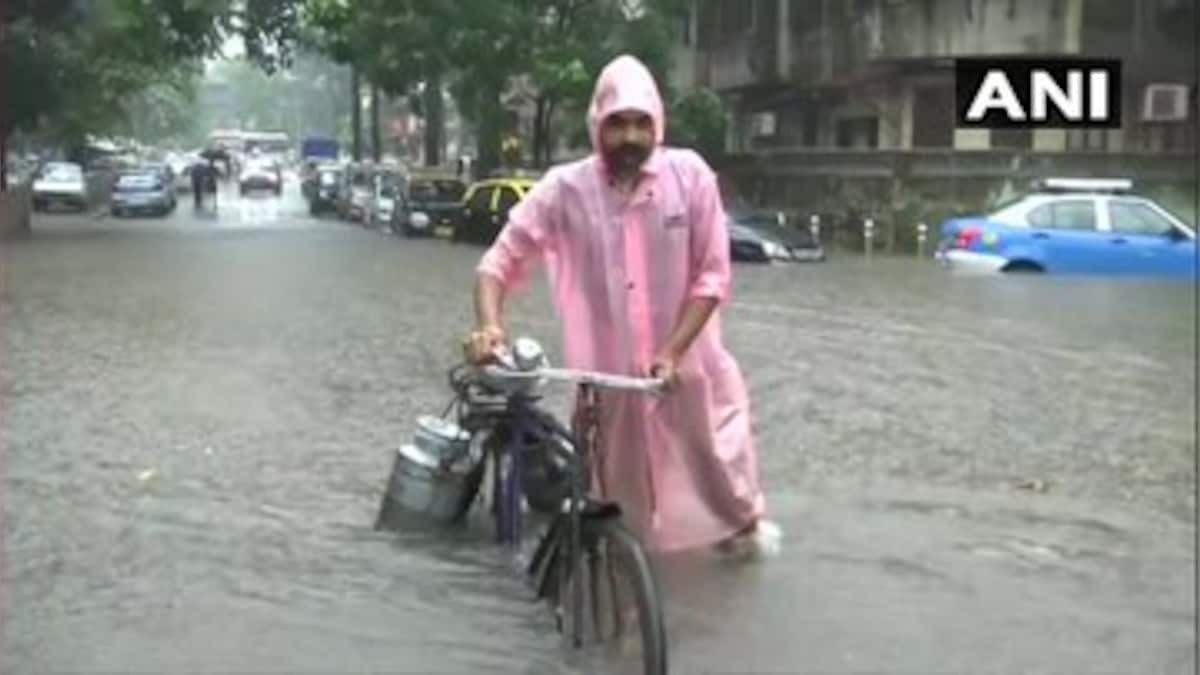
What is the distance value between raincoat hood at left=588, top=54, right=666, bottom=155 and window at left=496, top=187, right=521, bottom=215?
2975 centimetres

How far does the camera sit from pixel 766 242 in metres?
32.7

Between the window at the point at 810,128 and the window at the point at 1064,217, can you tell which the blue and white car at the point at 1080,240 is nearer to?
the window at the point at 1064,217

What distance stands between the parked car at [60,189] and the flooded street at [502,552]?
3770 cm

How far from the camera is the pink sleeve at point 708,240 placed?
6.38 meters

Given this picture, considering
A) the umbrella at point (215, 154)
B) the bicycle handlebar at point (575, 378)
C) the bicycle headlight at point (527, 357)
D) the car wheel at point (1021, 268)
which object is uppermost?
the umbrella at point (215, 154)

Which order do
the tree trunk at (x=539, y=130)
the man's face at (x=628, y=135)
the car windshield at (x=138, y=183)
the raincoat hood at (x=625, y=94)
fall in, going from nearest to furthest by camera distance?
the raincoat hood at (x=625, y=94) → the man's face at (x=628, y=135) → the tree trunk at (x=539, y=130) → the car windshield at (x=138, y=183)

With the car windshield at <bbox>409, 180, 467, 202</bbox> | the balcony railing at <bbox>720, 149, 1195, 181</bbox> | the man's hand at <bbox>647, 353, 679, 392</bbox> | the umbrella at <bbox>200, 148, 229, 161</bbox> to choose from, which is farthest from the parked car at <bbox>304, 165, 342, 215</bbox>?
the man's hand at <bbox>647, 353, 679, 392</bbox>

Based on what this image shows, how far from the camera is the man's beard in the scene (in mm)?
6211

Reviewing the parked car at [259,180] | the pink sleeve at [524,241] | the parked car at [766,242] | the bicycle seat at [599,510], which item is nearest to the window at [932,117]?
the parked car at [766,242]

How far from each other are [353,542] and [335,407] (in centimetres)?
418

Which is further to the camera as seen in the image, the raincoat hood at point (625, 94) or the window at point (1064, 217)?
the window at point (1064, 217)

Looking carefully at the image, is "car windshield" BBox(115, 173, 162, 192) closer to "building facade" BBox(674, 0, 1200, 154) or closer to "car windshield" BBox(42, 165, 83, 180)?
"car windshield" BBox(42, 165, 83, 180)

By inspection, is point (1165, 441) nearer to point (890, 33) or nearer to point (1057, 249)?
point (1057, 249)

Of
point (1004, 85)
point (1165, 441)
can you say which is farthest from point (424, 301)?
point (1165, 441)
